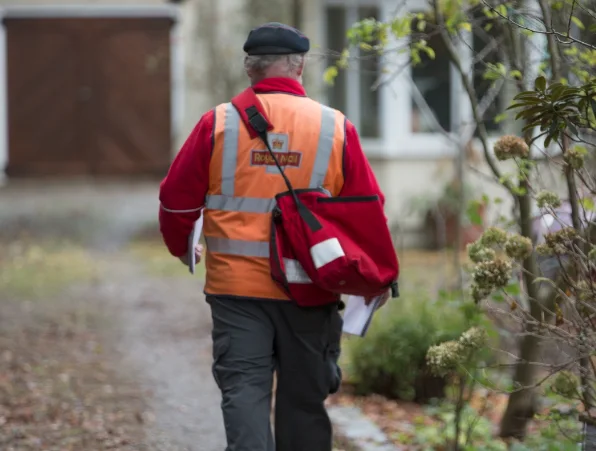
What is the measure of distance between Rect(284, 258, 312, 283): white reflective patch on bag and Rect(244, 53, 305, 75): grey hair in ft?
2.34

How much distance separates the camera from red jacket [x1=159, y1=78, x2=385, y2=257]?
388 cm

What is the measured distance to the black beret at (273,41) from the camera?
13.0 feet

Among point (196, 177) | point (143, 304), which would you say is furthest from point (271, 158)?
point (143, 304)

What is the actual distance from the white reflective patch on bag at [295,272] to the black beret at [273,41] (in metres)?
0.77

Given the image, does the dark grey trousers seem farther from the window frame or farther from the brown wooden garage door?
the brown wooden garage door

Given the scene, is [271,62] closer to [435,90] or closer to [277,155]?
[277,155]

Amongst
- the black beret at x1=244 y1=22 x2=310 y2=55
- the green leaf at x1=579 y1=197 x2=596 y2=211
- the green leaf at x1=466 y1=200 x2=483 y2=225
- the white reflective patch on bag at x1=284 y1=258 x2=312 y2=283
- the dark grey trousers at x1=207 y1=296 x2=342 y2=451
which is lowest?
the dark grey trousers at x1=207 y1=296 x2=342 y2=451

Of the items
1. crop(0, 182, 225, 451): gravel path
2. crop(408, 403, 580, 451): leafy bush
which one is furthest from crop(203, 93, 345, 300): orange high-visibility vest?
crop(0, 182, 225, 451): gravel path

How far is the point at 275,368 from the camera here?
4031 millimetres

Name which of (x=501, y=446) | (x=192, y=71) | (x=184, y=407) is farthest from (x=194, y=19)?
(x=501, y=446)

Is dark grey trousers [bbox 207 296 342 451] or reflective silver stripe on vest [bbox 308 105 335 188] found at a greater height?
Result: reflective silver stripe on vest [bbox 308 105 335 188]

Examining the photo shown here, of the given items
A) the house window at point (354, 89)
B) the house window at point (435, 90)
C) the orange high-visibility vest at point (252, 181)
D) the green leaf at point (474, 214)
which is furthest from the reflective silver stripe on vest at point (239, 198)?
the house window at point (435, 90)

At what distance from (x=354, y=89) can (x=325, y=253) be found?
36.4 feet

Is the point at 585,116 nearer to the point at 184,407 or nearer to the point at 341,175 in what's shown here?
the point at 341,175
